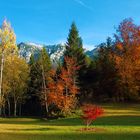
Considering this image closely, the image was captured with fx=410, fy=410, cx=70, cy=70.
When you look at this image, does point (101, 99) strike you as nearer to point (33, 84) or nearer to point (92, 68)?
point (92, 68)

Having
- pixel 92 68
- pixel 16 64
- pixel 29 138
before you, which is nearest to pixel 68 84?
pixel 16 64

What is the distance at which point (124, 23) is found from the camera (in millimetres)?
79062

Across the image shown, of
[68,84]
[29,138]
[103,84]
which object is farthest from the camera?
[103,84]

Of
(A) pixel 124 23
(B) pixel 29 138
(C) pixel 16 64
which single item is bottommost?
(B) pixel 29 138

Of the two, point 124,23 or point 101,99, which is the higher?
point 124,23

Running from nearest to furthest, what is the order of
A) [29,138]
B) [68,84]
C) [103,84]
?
[29,138], [68,84], [103,84]

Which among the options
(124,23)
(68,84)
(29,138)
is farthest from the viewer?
(124,23)

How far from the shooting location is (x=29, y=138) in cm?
3031

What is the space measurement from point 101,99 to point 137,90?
13311 mm

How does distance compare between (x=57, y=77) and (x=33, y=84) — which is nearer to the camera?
(x=57, y=77)

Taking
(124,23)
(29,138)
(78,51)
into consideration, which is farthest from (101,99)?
(29,138)

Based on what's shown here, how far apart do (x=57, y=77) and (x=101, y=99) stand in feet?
47.2

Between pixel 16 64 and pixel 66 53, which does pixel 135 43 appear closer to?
pixel 66 53

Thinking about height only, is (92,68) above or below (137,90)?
above
